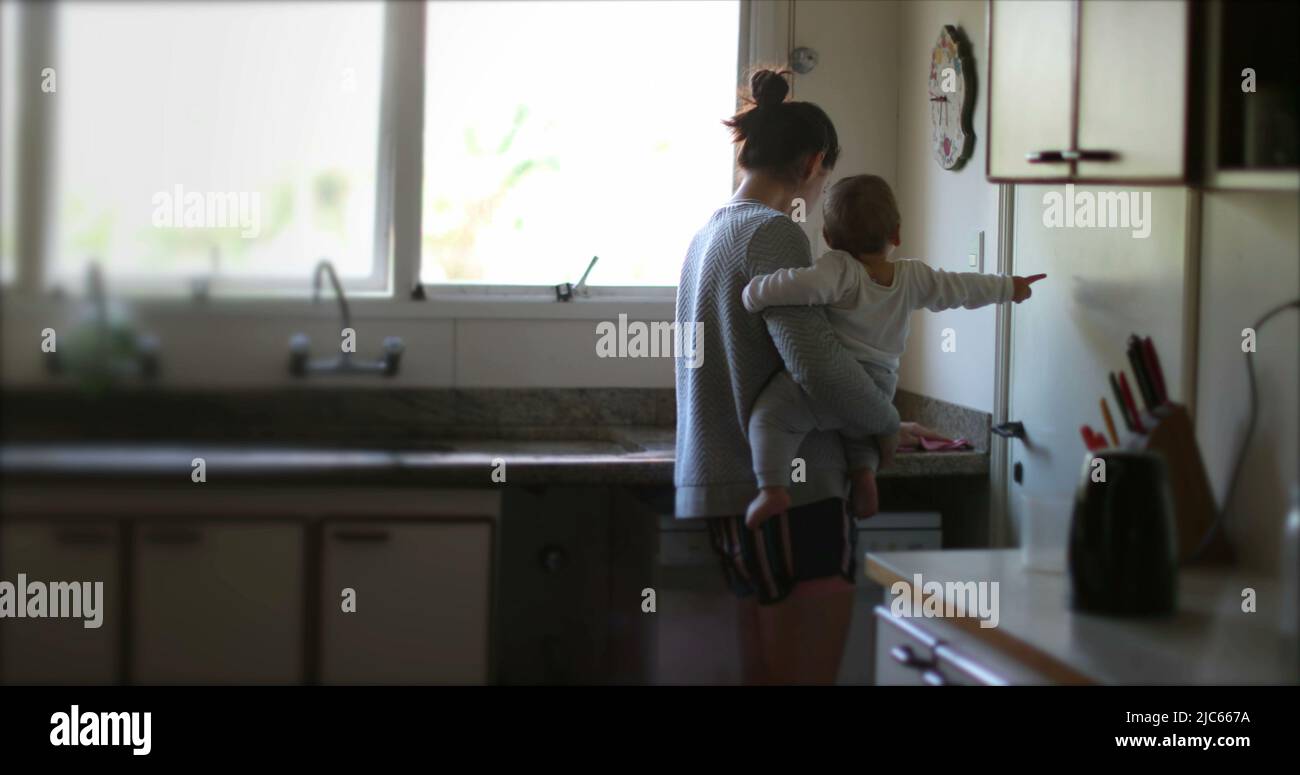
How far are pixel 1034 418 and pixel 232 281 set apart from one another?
1221 mm

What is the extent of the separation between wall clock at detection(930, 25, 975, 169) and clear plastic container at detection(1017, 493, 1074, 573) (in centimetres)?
105

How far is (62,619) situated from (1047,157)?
3.68ft

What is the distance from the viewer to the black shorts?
145cm

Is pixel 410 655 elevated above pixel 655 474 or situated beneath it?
situated beneath

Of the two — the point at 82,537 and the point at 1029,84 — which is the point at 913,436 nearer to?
the point at 1029,84

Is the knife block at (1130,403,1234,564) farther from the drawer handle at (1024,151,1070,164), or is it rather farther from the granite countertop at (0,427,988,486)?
the granite countertop at (0,427,988,486)

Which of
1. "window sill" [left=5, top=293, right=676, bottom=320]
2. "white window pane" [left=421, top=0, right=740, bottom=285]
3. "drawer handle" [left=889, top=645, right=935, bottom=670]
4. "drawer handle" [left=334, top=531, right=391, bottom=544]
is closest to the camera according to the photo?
"drawer handle" [left=889, top=645, right=935, bottom=670]

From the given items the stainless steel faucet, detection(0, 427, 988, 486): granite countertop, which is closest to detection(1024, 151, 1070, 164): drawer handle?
detection(0, 427, 988, 486): granite countertop

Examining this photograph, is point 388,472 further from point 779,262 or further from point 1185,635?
point 1185,635

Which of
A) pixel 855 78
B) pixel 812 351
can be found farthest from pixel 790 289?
pixel 855 78

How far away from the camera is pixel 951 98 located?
2074 mm

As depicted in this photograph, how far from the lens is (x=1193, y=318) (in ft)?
4.29

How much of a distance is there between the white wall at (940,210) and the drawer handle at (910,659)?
959 millimetres

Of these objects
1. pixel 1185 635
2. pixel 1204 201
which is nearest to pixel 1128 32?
pixel 1204 201
